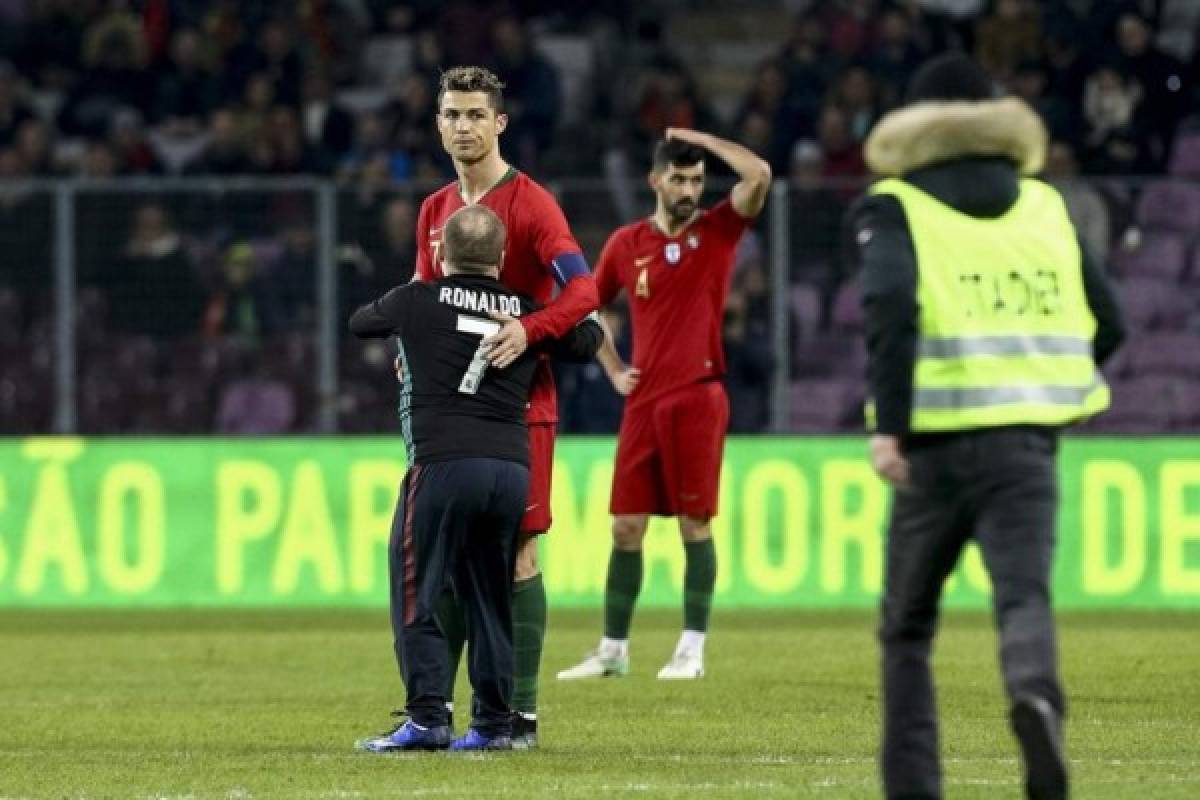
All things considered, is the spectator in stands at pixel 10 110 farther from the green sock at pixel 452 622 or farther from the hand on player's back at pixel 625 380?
the green sock at pixel 452 622

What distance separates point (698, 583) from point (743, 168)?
7.46ft

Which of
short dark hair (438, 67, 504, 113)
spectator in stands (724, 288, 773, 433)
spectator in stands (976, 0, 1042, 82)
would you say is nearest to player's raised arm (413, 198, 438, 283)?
short dark hair (438, 67, 504, 113)

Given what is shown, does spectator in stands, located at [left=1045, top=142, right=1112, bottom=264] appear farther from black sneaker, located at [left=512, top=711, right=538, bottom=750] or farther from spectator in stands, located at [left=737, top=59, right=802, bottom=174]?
black sneaker, located at [left=512, top=711, right=538, bottom=750]

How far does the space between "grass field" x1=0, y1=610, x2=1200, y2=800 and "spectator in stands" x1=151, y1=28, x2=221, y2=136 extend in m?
6.97

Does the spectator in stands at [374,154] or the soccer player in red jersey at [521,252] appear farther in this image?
the spectator in stands at [374,154]

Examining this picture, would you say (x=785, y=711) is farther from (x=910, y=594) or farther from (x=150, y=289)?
(x=150, y=289)

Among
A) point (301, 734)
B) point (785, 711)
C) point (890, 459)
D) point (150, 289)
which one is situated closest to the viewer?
point (890, 459)

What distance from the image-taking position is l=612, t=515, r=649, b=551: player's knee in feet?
45.3

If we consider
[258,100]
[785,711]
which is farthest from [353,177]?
[785,711]

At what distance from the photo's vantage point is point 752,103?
2266 centimetres

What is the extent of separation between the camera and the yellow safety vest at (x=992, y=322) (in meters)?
7.25

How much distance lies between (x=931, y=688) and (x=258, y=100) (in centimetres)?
1654

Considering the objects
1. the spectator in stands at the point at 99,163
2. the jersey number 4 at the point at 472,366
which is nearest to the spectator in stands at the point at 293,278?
the spectator in stands at the point at 99,163

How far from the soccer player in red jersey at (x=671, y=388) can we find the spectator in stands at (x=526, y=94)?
8.73m
